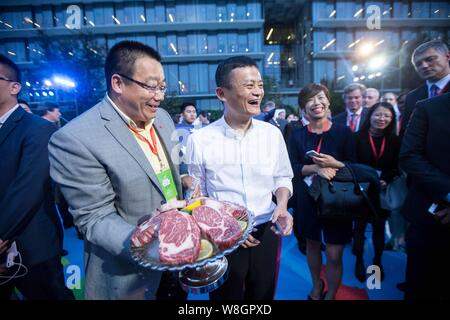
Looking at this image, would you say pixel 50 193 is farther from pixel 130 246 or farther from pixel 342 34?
pixel 342 34

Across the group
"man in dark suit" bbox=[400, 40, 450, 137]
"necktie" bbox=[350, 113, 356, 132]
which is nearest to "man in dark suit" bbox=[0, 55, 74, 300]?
"man in dark suit" bbox=[400, 40, 450, 137]

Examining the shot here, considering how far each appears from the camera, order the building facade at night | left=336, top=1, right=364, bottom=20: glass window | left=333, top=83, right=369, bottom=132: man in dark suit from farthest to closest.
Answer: the building facade at night → left=336, top=1, right=364, bottom=20: glass window → left=333, top=83, right=369, bottom=132: man in dark suit

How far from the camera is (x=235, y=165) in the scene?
1437 mm

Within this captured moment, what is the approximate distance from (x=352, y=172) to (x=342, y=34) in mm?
14622

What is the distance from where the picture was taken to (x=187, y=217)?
934 millimetres

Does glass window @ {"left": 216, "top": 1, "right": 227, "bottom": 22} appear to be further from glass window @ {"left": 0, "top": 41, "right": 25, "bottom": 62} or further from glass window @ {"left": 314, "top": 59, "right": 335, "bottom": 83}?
glass window @ {"left": 0, "top": 41, "right": 25, "bottom": 62}

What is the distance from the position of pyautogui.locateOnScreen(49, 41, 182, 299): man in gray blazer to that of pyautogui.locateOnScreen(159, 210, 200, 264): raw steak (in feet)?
0.63

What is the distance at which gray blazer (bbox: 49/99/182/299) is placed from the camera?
38.3 inches

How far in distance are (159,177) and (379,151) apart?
242 centimetres

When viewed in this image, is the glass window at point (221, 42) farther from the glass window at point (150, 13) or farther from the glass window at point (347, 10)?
the glass window at point (347, 10)

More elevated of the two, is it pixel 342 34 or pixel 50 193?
pixel 342 34

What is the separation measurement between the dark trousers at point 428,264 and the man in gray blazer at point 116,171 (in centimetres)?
185

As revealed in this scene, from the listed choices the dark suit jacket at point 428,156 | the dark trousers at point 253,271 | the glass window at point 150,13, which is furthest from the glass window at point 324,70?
the dark trousers at point 253,271
